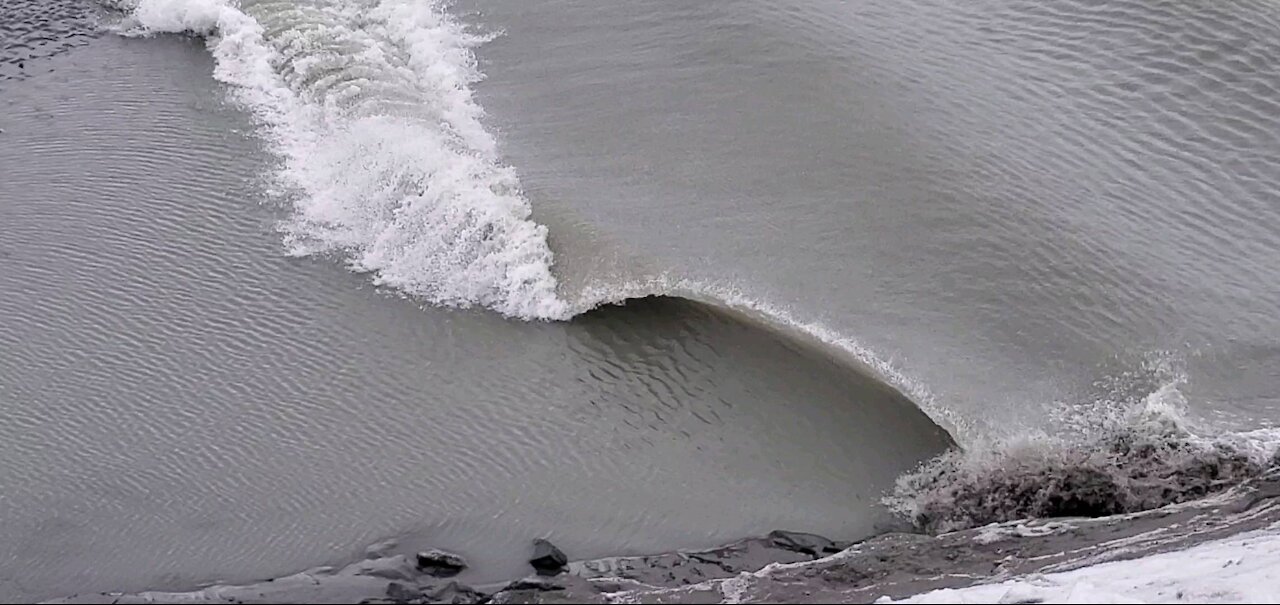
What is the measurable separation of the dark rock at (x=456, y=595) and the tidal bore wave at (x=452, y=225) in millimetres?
3383

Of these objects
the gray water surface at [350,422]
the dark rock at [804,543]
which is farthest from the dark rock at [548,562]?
the dark rock at [804,543]

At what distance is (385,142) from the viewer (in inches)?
555

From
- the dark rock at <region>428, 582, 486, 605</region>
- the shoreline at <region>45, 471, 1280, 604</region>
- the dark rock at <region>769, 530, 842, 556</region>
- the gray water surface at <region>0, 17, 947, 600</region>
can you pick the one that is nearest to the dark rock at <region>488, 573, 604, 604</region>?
the shoreline at <region>45, 471, 1280, 604</region>

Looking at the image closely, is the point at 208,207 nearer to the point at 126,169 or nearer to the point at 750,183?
the point at 126,169

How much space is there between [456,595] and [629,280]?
13.5ft

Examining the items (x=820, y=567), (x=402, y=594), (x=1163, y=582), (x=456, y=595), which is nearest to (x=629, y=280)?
(x=820, y=567)

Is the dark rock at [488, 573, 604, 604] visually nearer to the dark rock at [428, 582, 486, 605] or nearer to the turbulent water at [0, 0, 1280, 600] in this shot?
the dark rock at [428, 582, 486, 605]

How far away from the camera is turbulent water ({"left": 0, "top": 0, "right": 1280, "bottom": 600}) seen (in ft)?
32.3

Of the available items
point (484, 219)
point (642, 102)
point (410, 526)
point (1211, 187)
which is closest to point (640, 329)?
point (484, 219)

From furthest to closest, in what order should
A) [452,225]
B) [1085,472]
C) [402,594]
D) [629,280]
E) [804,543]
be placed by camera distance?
[452,225], [629,280], [1085,472], [804,543], [402,594]

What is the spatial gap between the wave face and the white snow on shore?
5335mm

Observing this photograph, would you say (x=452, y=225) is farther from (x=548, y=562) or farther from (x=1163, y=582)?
(x=1163, y=582)

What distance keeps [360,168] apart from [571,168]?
244 cm

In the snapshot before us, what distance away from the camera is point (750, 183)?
13070 mm
